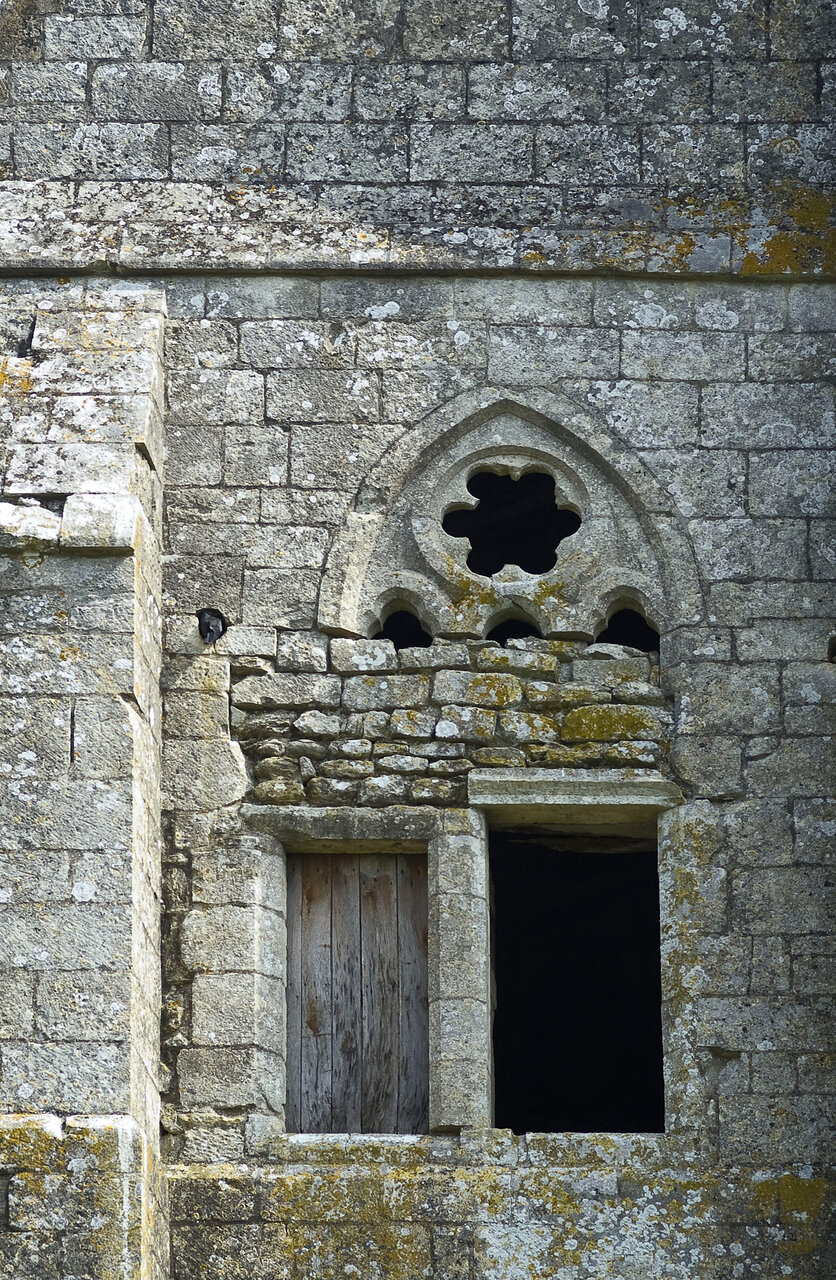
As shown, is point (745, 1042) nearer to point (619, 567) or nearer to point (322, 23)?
point (619, 567)

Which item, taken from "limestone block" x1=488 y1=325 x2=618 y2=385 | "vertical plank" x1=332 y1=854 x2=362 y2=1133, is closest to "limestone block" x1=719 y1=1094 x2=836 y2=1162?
"vertical plank" x1=332 y1=854 x2=362 y2=1133

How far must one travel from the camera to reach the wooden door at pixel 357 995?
6.65 m

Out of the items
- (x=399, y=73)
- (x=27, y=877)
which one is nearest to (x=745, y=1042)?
(x=27, y=877)

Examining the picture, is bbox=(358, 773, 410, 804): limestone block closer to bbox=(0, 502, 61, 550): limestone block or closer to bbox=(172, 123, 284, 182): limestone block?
bbox=(0, 502, 61, 550): limestone block

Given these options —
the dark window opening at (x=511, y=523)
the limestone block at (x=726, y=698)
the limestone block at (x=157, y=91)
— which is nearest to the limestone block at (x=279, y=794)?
the limestone block at (x=726, y=698)

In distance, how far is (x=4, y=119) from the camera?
24.0ft

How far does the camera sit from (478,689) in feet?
22.2

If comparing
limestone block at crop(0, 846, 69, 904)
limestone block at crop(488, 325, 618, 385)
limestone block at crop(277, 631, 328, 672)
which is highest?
limestone block at crop(488, 325, 618, 385)

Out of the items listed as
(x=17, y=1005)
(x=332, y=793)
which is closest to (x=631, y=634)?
(x=332, y=793)

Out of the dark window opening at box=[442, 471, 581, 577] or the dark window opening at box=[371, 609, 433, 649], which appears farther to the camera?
the dark window opening at box=[442, 471, 581, 577]

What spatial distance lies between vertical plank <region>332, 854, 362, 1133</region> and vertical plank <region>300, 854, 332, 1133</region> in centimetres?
2

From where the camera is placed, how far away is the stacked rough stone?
6.70 metres

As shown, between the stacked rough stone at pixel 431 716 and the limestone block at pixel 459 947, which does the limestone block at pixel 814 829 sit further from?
the limestone block at pixel 459 947

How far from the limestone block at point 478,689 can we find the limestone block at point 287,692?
359mm
